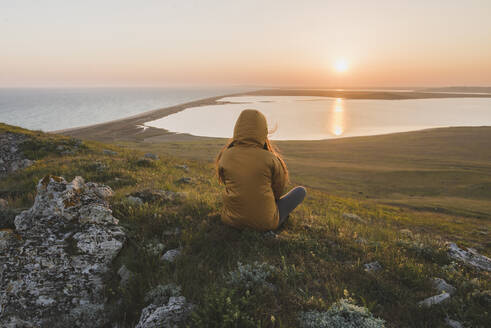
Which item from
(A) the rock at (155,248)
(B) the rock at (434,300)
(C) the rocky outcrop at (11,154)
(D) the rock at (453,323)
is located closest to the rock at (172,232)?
(A) the rock at (155,248)

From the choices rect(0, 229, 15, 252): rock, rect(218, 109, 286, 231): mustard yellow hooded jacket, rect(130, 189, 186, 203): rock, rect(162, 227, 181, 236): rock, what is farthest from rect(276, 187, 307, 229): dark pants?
rect(0, 229, 15, 252): rock

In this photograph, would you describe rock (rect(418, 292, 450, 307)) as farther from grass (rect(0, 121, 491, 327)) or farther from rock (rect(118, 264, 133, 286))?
rock (rect(118, 264, 133, 286))

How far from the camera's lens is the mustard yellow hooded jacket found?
4969mm

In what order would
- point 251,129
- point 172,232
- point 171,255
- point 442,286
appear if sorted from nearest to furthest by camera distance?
point 442,286, point 171,255, point 251,129, point 172,232

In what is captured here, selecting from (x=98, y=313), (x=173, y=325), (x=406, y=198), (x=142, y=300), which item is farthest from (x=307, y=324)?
(x=406, y=198)

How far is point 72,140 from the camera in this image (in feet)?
59.5

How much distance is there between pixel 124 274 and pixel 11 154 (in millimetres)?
14549

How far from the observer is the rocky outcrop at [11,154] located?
12.6m

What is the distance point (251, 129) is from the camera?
507cm

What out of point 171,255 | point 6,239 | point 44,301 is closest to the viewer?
point 44,301

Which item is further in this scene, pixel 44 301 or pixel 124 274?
pixel 124 274

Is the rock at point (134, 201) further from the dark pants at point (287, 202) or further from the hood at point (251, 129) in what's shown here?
the dark pants at point (287, 202)

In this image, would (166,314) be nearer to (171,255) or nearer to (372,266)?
(171,255)

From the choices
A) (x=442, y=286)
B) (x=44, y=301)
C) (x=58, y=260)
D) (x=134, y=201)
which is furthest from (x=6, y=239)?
(x=442, y=286)
